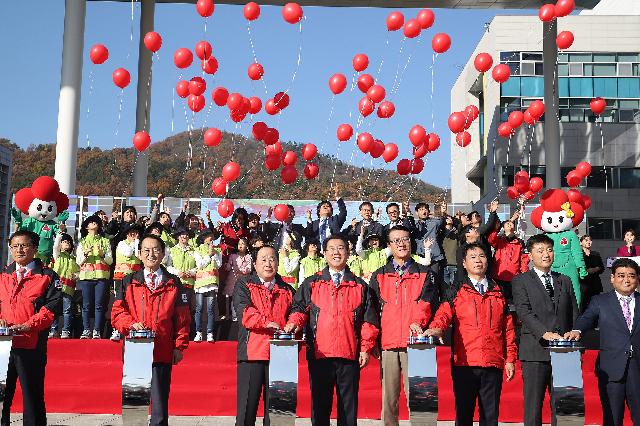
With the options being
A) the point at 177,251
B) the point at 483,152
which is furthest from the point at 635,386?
the point at 483,152

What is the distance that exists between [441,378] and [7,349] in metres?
3.83

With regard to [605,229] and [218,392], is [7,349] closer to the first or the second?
[218,392]

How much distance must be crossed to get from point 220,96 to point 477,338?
8485mm

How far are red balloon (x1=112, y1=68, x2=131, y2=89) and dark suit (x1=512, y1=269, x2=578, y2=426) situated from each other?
859 cm

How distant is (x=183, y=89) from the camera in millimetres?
12570

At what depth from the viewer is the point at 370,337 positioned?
5266 mm

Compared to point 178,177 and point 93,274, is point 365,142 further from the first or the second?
point 178,177

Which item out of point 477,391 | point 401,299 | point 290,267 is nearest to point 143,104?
point 290,267

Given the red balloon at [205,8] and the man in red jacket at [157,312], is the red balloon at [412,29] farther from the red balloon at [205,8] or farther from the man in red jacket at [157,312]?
the man in red jacket at [157,312]

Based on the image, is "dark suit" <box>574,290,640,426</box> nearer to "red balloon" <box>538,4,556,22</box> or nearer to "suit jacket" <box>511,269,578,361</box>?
"suit jacket" <box>511,269,578,361</box>

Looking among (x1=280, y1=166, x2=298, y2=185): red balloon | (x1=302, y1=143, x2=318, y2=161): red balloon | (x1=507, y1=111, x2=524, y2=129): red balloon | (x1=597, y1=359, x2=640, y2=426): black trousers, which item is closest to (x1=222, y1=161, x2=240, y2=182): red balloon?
(x1=280, y1=166, x2=298, y2=185): red balloon

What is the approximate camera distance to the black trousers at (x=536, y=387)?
5355 millimetres

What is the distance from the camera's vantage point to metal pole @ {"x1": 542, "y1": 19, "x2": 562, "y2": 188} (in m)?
17.1

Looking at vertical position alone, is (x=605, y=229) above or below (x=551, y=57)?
below
